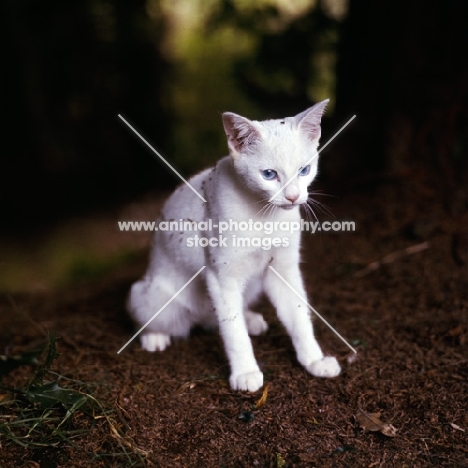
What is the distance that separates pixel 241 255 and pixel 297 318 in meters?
0.44

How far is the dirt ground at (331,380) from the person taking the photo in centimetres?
206

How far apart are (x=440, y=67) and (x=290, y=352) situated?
2358 millimetres

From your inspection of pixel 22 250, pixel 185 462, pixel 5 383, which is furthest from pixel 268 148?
pixel 22 250

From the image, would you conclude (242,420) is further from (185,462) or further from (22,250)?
(22,250)

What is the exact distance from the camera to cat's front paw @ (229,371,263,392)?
241cm

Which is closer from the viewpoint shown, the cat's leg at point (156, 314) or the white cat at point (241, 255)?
the white cat at point (241, 255)

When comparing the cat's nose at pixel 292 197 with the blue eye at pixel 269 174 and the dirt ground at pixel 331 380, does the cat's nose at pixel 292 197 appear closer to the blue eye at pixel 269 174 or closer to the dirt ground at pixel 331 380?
the blue eye at pixel 269 174

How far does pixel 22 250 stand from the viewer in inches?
254

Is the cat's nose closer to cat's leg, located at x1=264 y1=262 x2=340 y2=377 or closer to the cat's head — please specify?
the cat's head

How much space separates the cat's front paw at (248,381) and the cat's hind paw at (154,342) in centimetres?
63

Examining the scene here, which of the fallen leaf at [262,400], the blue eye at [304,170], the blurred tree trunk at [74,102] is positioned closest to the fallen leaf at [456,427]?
the fallen leaf at [262,400]

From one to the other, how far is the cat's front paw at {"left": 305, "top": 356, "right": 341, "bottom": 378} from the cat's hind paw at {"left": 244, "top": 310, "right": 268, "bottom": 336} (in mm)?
506

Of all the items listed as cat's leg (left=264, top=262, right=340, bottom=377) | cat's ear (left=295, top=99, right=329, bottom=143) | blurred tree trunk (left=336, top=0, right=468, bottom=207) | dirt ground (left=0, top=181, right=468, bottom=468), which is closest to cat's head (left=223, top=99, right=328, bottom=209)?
cat's ear (left=295, top=99, right=329, bottom=143)

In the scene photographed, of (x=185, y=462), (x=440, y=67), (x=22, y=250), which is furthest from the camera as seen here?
(x=22, y=250)
